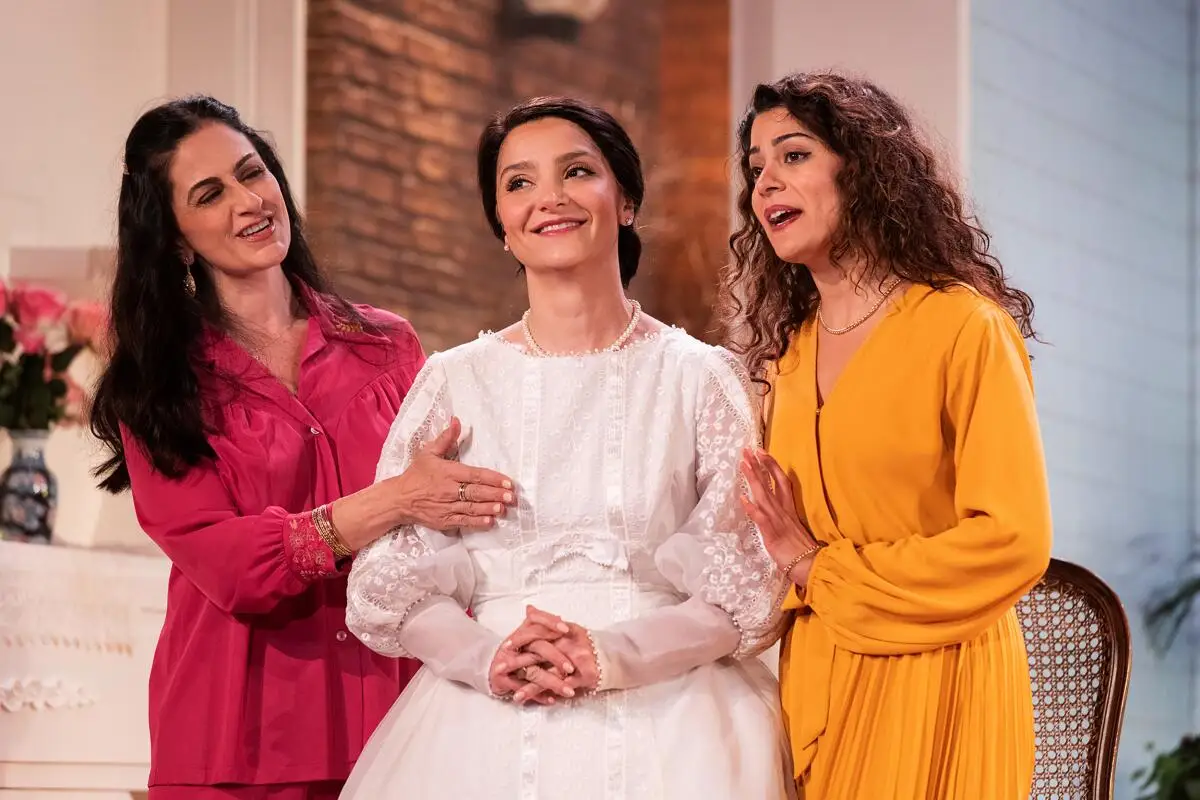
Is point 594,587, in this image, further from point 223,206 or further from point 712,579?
point 223,206

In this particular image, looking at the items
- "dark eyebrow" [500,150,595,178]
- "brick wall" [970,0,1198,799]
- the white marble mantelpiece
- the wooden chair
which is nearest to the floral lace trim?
"dark eyebrow" [500,150,595,178]

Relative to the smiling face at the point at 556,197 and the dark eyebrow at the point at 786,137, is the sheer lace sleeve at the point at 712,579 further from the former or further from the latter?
the dark eyebrow at the point at 786,137

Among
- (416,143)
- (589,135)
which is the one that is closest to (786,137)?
(589,135)

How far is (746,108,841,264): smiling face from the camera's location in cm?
295

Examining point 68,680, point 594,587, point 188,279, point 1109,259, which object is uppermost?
point 1109,259

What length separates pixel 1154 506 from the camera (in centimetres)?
612

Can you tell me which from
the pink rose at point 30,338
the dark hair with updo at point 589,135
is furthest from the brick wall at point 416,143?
the dark hair with updo at point 589,135

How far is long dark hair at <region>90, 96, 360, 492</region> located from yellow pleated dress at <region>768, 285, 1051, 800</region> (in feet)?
3.66

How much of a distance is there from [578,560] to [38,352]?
92.4 inches

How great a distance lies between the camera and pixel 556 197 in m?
2.85

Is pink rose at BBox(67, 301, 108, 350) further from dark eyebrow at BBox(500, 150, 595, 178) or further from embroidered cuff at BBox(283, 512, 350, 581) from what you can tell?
dark eyebrow at BBox(500, 150, 595, 178)

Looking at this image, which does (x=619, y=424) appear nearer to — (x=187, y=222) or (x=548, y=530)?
(x=548, y=530)

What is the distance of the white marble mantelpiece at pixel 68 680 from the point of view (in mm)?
4238

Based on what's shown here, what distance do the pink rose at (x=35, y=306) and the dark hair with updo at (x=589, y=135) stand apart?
77.4 inches
